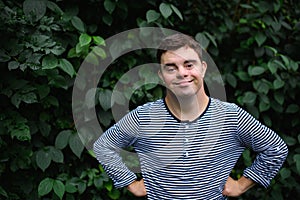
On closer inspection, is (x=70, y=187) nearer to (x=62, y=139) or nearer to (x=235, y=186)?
(x=62, y=139)

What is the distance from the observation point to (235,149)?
1585 millimetres

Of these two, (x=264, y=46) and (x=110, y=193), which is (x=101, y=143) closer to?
(x=110, y=193)

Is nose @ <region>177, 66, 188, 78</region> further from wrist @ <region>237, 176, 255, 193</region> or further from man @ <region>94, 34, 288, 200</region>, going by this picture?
wrist @ <region>237, 176, 255, 193</region>

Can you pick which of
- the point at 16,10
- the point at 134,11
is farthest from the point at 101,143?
the point at 134,11

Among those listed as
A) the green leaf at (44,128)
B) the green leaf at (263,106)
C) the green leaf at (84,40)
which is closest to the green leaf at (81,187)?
the green leaf at (44,128)

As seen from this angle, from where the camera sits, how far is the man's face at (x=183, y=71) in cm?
149

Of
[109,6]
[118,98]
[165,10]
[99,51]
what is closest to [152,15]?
[165,10]

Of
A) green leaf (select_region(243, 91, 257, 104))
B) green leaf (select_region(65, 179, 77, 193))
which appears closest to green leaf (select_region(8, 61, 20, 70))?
green leaf (select_region(65, 179, 77, 193))

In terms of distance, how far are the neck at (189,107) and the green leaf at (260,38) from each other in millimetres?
1041

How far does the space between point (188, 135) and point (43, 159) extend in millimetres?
803

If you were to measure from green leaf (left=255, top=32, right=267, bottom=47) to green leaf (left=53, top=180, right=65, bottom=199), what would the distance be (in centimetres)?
123

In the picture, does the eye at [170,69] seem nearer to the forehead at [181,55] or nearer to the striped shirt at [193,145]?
the forehead at [181,55]

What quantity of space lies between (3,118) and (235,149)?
37.6 inches

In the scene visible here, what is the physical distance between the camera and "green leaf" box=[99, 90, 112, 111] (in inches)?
82.2
